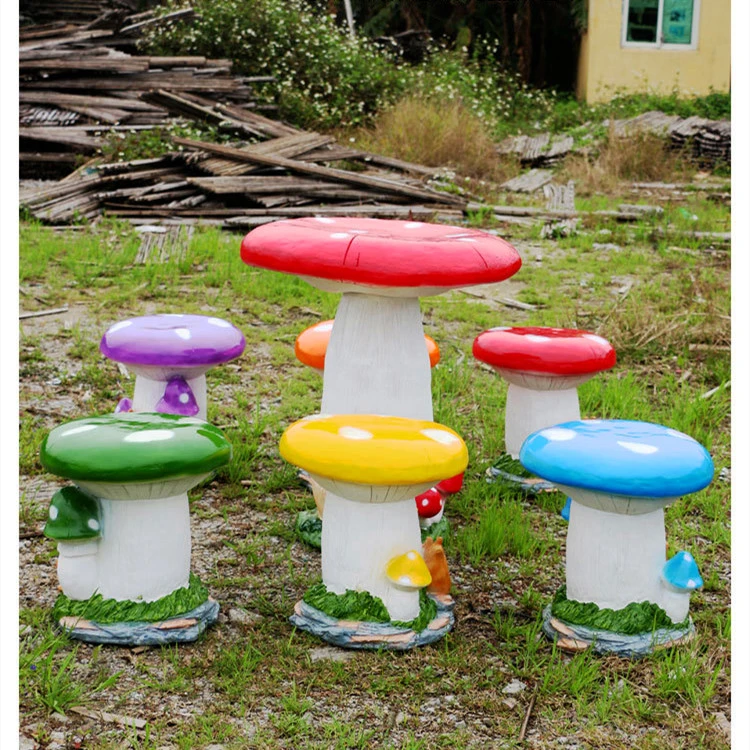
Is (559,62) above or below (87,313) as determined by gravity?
above

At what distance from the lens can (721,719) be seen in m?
2.95

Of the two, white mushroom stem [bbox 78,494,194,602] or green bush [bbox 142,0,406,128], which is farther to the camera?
green bush [bbox 142,0,406,128]

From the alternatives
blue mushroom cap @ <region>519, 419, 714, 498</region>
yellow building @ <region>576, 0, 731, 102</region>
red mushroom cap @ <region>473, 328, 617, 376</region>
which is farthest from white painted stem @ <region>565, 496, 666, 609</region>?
yellow building @ <region>576, 0, 731, 102</region>

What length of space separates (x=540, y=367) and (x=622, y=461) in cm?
130

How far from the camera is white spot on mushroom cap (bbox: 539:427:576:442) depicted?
324cm

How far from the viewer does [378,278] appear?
11.0 ft

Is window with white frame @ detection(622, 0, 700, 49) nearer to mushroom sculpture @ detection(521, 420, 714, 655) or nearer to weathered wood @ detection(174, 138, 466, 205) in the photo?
weathered wood @ detection(174, 138, 466, 205)

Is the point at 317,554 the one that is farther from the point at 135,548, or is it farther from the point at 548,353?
the point at 548,353

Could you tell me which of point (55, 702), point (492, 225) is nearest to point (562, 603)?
point (55, 702)

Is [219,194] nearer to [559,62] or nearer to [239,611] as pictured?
[239,611]

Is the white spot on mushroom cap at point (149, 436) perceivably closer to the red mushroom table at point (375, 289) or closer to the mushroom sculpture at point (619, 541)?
the red mushroom table at point (375, 289)

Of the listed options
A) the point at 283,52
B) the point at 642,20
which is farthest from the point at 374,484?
the point at 642,20

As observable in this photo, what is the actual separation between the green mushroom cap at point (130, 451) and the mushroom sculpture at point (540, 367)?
5.39 ft

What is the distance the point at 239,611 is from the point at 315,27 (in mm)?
13078
